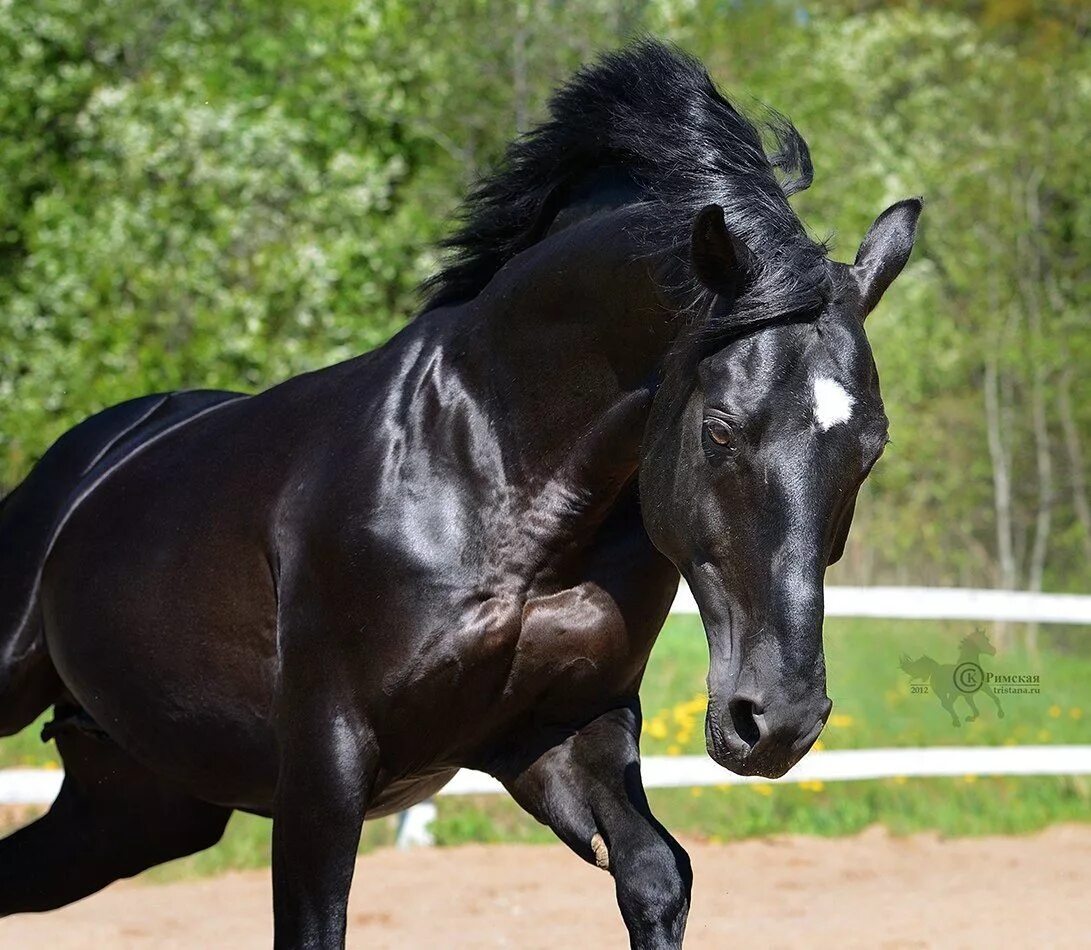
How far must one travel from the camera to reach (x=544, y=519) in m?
2.91

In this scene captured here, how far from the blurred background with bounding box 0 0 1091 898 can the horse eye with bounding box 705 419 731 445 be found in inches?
293

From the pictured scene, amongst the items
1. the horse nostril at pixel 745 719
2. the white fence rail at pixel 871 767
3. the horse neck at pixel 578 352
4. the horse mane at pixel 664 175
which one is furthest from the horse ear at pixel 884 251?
the white fence rail at pixel 871 767

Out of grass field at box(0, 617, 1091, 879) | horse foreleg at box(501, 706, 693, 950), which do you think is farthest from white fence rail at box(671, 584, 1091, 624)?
horse foreleg at box(501, 706, 693, 950)

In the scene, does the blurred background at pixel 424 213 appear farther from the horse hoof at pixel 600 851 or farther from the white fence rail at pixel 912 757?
the horse hoof at pixel 600 851

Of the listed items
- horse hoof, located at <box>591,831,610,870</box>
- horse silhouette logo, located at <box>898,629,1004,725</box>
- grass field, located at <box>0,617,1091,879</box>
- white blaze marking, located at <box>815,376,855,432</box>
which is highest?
white blaze marking, located at <box>815,376,855,432</box>

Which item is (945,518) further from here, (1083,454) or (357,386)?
(357,386)

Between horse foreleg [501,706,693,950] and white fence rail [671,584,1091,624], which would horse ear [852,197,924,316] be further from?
white fence rail [671,584,1091,624]

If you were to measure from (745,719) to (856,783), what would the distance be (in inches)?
237

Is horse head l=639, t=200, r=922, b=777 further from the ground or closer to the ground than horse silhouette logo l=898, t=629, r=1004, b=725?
further from the ground

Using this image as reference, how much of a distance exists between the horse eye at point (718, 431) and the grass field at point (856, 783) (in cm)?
494

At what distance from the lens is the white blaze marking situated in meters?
2.39

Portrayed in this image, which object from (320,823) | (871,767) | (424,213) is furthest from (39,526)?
(424,213)

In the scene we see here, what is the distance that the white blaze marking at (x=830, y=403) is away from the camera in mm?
2387

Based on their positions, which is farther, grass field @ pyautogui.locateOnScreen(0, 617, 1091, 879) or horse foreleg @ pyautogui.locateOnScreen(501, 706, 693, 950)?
grass field @ pyautogui.locateOnScreen(0, 617, 1091, 879)
